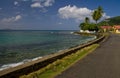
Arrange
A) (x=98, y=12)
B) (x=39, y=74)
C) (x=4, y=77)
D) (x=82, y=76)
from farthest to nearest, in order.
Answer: (x=98, y=12), (x=39, y=74), (x=82, y=76), (x=4, y=77)

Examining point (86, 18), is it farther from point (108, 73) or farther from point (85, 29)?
point (108, 73)

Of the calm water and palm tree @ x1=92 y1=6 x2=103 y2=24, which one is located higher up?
palm tree @ x1=92 y1=6 x2=103 y2=24

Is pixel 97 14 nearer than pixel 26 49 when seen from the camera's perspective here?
No

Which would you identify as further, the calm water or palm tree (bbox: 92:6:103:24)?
palm tree (bbox: 92:6:103:24)

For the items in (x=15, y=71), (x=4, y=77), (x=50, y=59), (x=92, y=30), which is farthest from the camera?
(x=92, y=30)

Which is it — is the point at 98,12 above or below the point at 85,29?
above

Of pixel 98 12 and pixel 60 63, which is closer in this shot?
pixel 60 63

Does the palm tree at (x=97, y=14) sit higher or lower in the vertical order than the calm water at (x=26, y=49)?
higher

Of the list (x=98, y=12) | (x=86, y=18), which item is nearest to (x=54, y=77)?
(x=98, y=12)

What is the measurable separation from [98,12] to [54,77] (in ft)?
377

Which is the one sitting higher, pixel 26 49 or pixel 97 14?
pixel 97 14

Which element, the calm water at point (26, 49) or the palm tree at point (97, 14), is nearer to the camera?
the calm water at point (26, 49)

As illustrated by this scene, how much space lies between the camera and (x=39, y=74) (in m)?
11.0

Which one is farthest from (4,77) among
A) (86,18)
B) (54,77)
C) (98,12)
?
(86,18)
